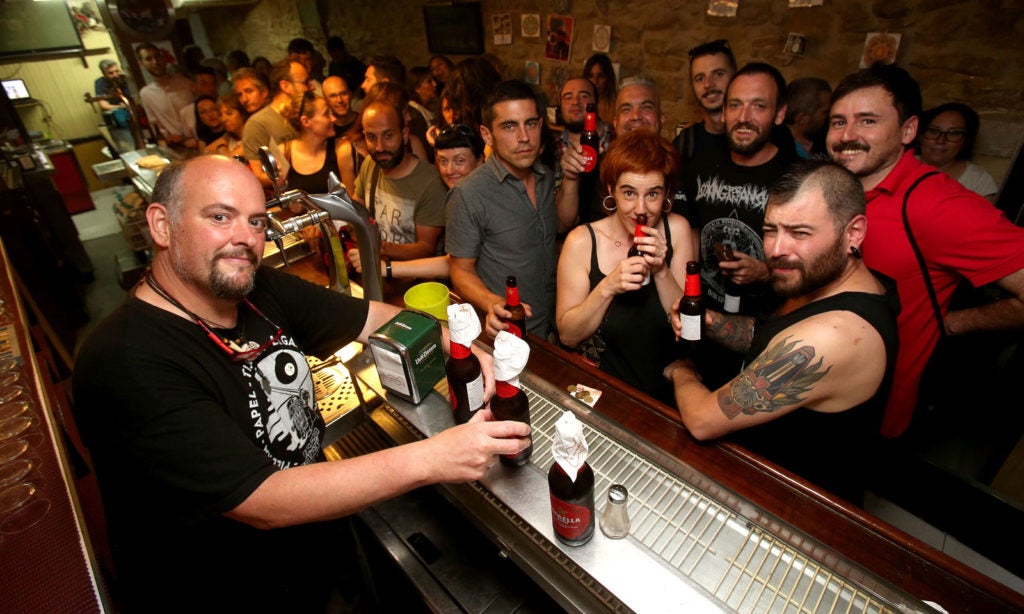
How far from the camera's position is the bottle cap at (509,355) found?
1.19 m

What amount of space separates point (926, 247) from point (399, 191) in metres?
2.90

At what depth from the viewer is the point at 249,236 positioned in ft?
4.85

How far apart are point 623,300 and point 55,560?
2.11 m

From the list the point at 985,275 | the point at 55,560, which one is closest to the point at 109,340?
the point at 55,560

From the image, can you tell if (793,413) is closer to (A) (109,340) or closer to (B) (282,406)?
(B) (282,406)

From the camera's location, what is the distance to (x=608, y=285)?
6.87 ft

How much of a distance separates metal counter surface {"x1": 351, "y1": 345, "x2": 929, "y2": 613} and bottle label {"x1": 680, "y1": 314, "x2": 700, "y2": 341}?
66 cm

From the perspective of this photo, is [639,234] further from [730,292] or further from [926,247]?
[926,247]

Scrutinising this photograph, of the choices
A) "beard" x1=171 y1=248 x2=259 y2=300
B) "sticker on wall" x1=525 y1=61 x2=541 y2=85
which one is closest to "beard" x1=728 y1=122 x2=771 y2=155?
"beard" x1=171 y1=248 x2=259 y2=300

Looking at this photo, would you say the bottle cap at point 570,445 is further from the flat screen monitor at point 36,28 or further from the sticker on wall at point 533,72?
the flat screen monitor at point 36,28

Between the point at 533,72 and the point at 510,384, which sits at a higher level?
the point at 533,72

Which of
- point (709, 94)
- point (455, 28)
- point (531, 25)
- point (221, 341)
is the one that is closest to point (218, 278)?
point (221, 341)

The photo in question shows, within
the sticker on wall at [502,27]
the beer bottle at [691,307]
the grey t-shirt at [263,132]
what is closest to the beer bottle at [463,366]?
the beer bottle at [691,307]

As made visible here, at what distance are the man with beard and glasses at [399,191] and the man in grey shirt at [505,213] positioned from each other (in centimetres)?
54
